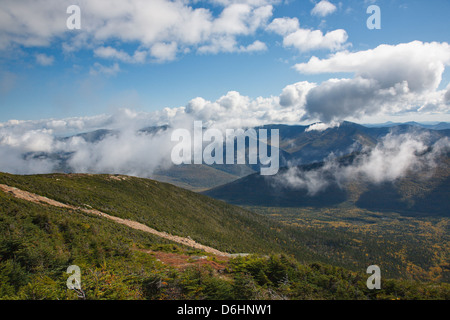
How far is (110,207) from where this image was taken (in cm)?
4769

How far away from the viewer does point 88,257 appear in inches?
622

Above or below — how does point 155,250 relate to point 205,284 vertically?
below
